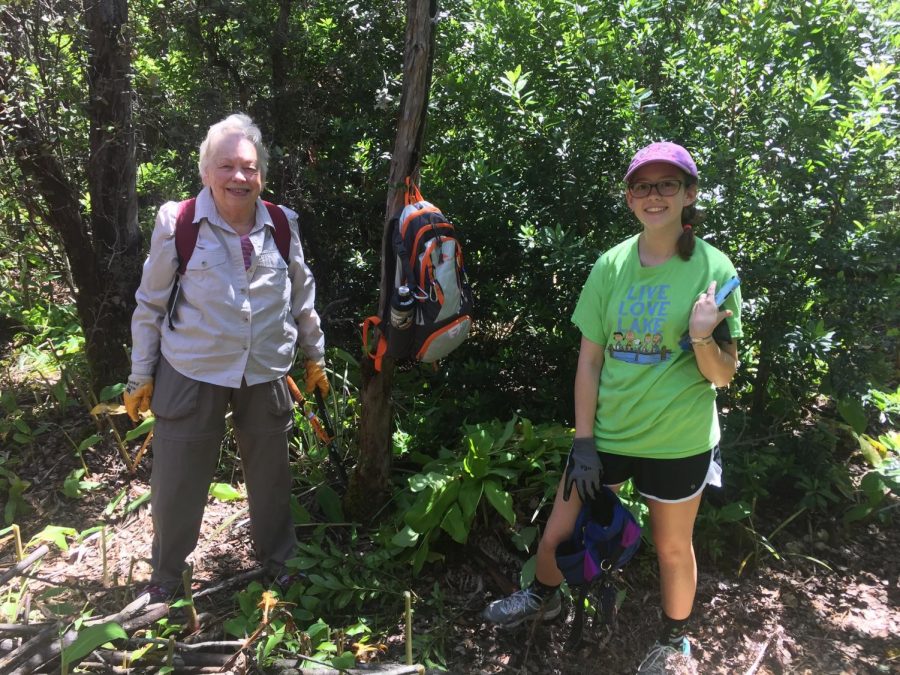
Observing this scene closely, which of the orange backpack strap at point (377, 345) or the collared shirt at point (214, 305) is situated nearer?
the collared shirt at point (214, 305)

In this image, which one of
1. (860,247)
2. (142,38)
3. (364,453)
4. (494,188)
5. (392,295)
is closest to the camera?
(392,295)

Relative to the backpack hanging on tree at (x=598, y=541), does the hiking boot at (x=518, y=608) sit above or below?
below

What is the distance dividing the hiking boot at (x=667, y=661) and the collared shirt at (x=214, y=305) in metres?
1.87

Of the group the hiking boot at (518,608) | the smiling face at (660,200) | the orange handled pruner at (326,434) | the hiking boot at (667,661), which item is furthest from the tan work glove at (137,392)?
the hiking boot at (667,661)

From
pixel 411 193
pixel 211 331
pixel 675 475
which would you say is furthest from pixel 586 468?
pixel 211 331

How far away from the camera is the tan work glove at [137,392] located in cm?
287

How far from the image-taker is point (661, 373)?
7.89 ft

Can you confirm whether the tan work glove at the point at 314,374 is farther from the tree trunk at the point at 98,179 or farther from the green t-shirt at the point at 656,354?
the tree trunk at the point at 98,179

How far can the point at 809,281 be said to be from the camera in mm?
3377

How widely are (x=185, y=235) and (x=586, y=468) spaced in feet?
5.88

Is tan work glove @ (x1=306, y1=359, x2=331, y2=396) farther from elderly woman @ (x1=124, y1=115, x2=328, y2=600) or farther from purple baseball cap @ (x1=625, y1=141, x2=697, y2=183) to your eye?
purple baseball cap @ (x1=625, y1=141, x2=697, y2=183)

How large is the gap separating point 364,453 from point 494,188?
1.56 m

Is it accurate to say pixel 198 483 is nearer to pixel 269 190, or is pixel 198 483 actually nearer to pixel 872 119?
pixel 269 190

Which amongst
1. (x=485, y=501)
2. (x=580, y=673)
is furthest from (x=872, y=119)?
(x=580, y=673)
